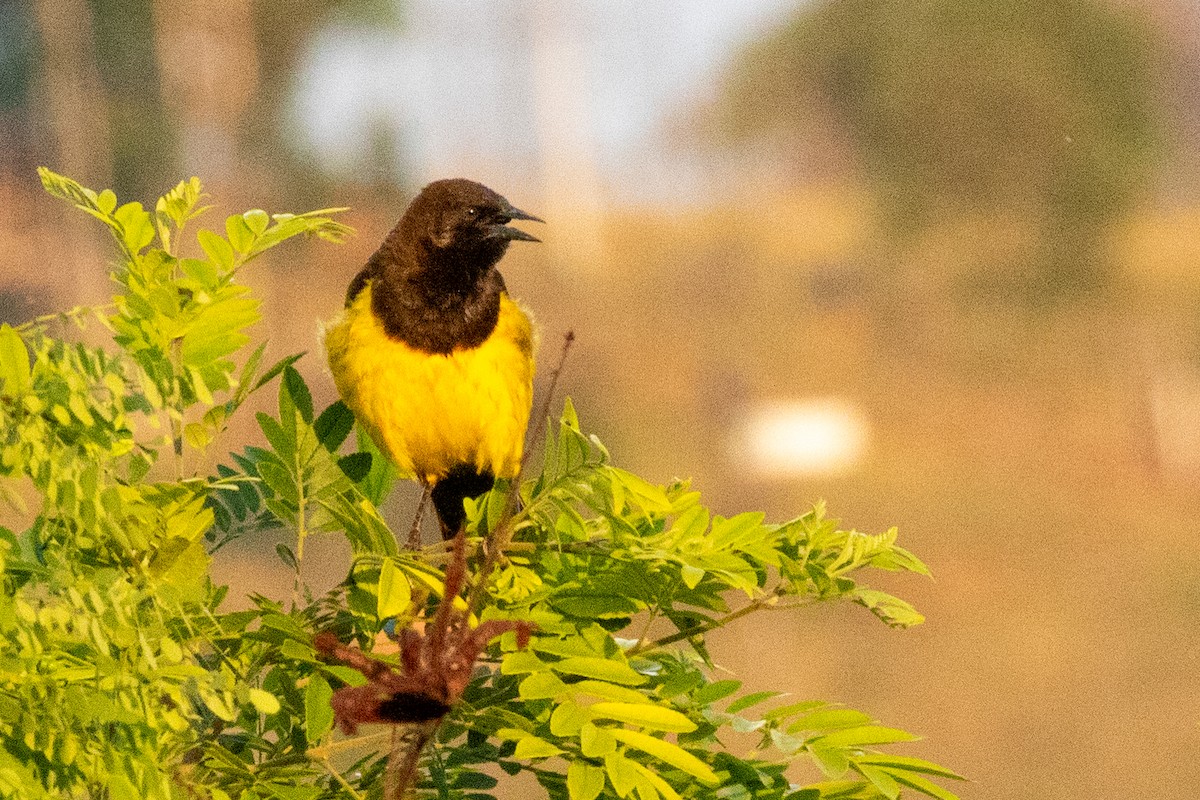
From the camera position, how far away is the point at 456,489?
862 mm

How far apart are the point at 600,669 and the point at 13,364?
0.17 m

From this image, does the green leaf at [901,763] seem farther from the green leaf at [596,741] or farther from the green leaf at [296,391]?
the green leaf at [296,391]

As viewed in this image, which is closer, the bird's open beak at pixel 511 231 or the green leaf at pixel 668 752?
the green leaf at pixel 668 752

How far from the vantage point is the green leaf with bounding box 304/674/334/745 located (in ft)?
1.19

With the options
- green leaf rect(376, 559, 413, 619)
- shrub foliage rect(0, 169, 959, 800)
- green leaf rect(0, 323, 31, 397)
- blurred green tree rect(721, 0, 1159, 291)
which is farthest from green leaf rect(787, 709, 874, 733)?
blurred green tree rect(721, 0, 1159, 291)

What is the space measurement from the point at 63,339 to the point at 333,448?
15cm

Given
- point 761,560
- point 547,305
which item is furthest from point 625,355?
point 761,560

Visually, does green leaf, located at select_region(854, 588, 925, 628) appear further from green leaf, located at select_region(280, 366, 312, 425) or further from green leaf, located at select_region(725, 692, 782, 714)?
green leaf, located at select_region(280, 366, 312, 425)

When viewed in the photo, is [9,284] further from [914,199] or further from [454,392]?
[914,199]

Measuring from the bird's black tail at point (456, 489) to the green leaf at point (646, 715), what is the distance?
48 cm

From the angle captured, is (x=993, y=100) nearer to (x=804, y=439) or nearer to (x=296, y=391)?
(x=804, y=439)

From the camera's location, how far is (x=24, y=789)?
0.30 meters

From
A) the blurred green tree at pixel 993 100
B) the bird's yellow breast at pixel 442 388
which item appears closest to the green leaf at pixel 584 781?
the bird's yellow breast at pixel 442 388

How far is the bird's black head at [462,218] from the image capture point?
2.71ft
